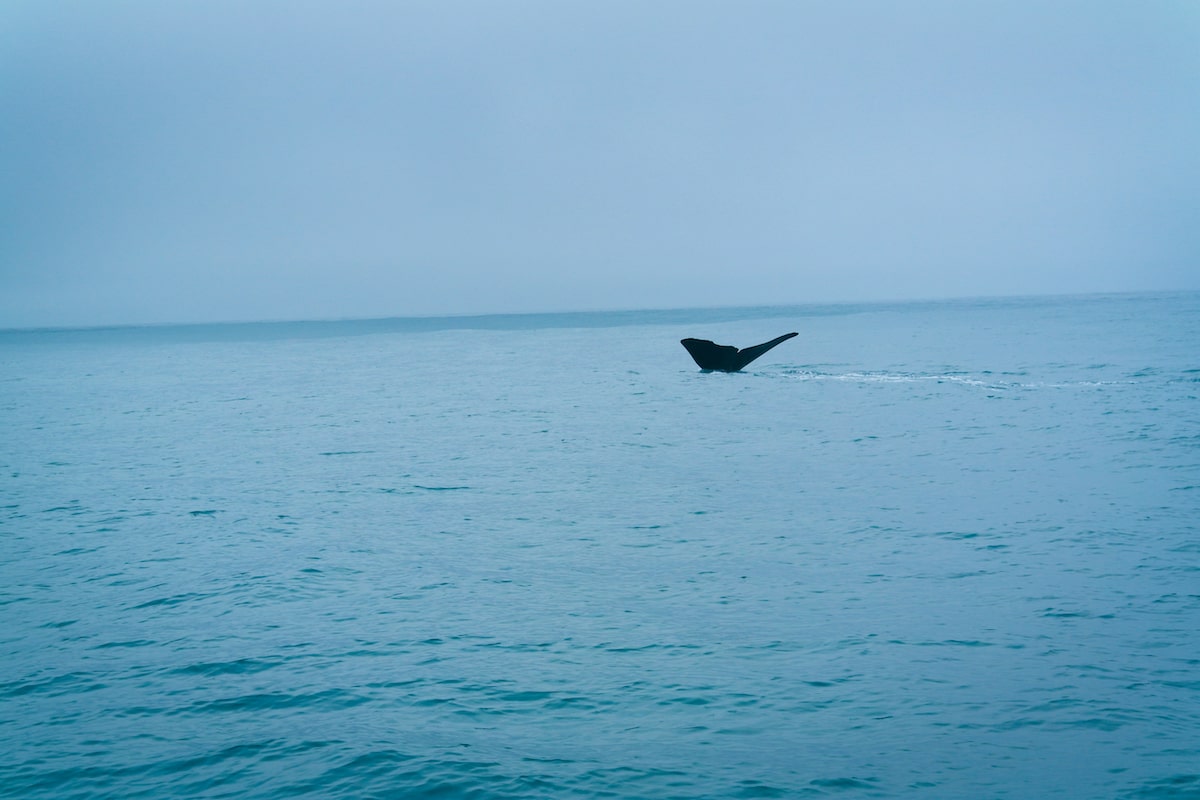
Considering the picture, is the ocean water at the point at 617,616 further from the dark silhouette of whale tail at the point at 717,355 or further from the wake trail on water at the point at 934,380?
the dark silhouette of whale tail at the point at 717,355

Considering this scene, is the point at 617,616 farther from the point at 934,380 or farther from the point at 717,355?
the point at 717,355

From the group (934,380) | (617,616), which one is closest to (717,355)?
(934,380)

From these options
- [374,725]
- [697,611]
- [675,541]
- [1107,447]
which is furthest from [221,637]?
[1107,447]

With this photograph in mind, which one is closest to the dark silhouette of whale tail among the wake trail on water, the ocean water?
the wake trail on water

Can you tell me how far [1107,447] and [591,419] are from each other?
20345 millimetres

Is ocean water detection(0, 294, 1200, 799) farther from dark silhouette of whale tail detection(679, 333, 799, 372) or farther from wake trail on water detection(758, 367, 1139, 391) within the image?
dark silhouette of whale tail detection(679, 333, 799, 372)

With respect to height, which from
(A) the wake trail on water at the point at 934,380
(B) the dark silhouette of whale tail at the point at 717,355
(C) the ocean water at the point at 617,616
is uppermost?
(B) the dark silhouette of whale tail at the point at 717,355

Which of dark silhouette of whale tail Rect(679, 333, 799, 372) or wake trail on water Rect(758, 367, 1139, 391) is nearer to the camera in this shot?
wake trail on water Rect(758, 367, 1139, 391)

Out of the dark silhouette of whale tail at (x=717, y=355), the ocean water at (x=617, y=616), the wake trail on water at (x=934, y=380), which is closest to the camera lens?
the ocean water at (x=617, y=616)

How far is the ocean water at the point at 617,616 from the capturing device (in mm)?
9359

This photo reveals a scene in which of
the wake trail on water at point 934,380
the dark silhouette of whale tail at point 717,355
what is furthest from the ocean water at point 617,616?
the dark silhouette of whale tail at point 717,355

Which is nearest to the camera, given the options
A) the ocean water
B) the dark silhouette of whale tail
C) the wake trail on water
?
the ocean water

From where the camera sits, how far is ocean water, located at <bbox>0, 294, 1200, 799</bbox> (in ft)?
30.7

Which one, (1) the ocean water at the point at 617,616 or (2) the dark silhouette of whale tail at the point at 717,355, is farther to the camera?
(2) the dark silhouette of whale tail at the point at 717,355
